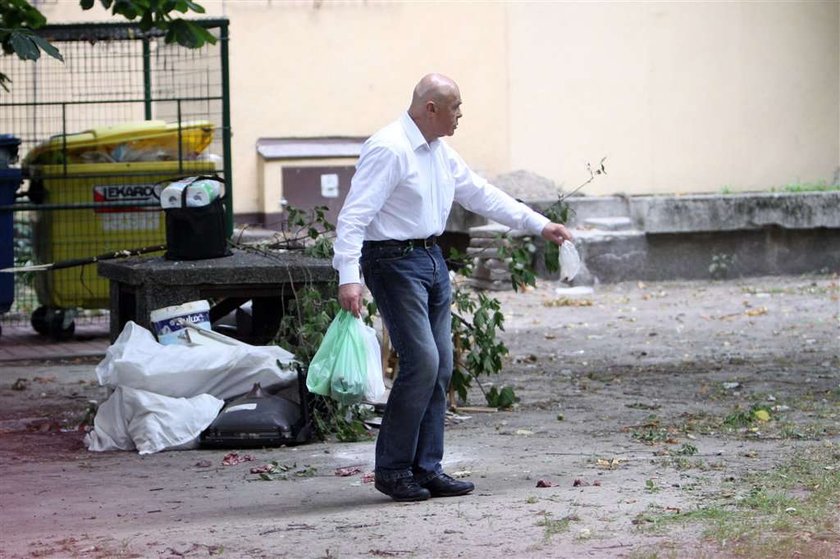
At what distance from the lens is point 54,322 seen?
11.0 metres

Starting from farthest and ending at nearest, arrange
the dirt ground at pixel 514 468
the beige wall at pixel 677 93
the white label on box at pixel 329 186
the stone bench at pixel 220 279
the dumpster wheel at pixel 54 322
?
the beige wall at pixel 677 93 → the white label on box at pixel 329 186 → the dumpster wheel at pixel 54 322 → the stone bench at pixel 220 279 → the dirt ground at pixel 514 468

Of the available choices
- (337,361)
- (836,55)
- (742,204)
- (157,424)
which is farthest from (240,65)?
(337,361)

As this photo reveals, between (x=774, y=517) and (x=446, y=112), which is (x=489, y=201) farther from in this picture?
Answer: (x=774, y=517)

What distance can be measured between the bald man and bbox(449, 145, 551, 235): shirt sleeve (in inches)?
7.1

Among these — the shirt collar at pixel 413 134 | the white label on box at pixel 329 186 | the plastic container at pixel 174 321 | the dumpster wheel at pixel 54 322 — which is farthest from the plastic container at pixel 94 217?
the white label on box at pixel 329 186

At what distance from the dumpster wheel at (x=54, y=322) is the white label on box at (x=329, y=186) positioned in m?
5.95

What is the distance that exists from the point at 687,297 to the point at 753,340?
298cm

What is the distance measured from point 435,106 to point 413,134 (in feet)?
0.46

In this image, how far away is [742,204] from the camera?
1488cm

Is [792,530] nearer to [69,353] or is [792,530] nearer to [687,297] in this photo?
[69,353]

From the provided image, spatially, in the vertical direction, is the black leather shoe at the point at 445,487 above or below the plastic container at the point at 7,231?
below

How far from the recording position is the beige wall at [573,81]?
16922mm

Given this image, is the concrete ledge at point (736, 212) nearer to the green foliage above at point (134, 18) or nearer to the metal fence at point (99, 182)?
the metal fence at point (99, 182)

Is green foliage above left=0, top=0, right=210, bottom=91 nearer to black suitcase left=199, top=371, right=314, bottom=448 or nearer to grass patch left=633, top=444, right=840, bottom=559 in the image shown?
black suitcase left=199, top=371, right=314, bottom=448
